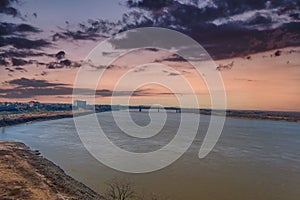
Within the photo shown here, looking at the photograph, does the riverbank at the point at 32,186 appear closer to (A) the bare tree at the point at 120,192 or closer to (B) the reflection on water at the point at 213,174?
(A) the bare tree at the point at 120,192

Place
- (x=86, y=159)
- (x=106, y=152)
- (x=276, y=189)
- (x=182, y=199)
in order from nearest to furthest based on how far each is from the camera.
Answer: (x=182, y=199) < (x=276, y=189) < (x=86, y=159) < (x=106, y=152)

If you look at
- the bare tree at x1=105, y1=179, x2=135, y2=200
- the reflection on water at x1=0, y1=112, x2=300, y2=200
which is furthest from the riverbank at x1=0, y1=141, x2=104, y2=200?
the reflection on water at x1=0, y1=112, x2=300, y2=200

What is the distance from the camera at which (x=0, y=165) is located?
69.5 feet

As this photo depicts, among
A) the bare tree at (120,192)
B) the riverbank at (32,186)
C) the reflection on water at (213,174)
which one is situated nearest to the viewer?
the riverbank at (32,186)

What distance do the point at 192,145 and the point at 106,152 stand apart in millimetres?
12620

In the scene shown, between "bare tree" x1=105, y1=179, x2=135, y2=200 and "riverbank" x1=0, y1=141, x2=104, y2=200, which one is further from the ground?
"riverbank" x1=0, y1=141, x2=104, y2=200

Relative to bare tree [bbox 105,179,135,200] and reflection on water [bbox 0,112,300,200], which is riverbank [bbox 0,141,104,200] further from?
reflection on water [bbox 0,112,300,200]

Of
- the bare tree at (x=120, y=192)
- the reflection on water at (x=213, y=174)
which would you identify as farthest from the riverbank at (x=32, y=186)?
the reflection on water at (x=213, y=174)

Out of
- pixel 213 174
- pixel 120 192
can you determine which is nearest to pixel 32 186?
pixel 120 192

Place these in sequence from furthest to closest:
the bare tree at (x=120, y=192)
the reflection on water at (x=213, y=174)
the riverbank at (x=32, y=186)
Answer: the reflection on water at (x=213, y=174)
the bare tree at (x=120, y=192)
the riverbank at (x=32, y=186)

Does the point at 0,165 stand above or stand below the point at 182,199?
above

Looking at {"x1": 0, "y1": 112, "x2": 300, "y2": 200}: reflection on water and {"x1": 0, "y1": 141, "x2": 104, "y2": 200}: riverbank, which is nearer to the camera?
{"x1": 0, "y1": 141, "x2": 104, "y2": 200}: riverbank

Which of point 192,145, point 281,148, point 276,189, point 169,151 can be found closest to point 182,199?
point 276,189

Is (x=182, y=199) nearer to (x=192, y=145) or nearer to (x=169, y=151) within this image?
(x=169, y=151)
